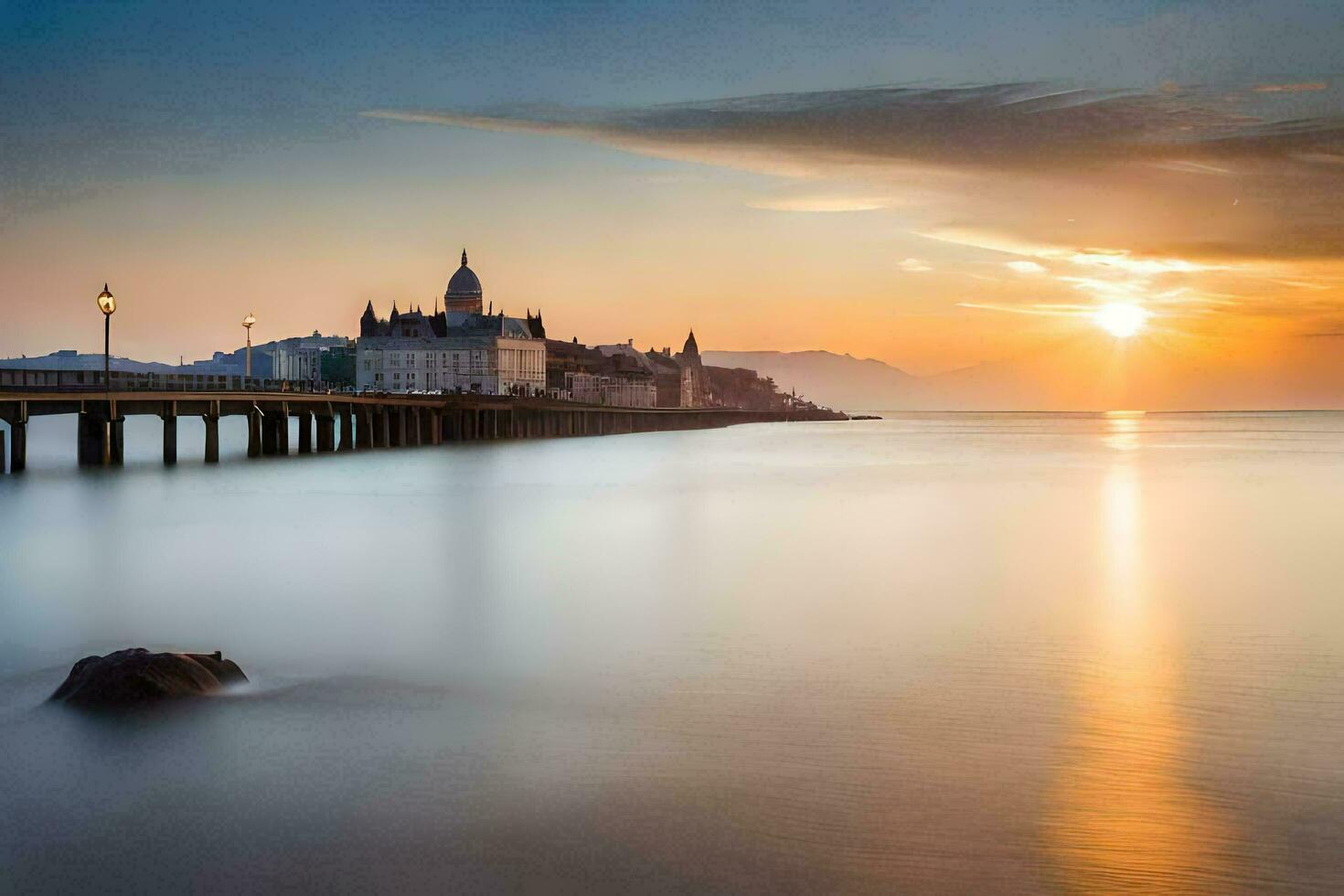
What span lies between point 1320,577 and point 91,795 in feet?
64.4

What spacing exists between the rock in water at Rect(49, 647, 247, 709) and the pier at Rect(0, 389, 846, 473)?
3910cm

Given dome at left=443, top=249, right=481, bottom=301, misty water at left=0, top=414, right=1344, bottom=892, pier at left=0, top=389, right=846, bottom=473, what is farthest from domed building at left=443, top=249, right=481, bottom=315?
misty water at left=0, top=414, right=1344, bottom=892

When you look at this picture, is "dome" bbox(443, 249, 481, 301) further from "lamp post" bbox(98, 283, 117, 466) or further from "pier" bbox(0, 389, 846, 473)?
"lamp post" bbox(98, 283, 117, 466)

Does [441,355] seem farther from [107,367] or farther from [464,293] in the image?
[107,367]

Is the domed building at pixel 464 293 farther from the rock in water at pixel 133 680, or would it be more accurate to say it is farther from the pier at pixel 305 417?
the rock in water at pixel 133 680

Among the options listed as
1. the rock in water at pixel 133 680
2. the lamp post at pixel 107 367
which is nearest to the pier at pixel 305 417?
the lamp post at pixel 107 367

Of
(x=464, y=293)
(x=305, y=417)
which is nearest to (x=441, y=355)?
(x=464, y=293)

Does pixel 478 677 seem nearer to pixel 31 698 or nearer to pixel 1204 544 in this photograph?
pixel 31 698

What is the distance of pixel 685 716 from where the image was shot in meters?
11.8

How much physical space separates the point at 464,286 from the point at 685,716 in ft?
597

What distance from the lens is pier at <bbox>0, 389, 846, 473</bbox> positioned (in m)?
53.1

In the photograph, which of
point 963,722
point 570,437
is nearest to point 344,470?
point 963,722

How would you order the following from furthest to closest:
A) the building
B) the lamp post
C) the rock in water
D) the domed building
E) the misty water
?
the domed building
the building
the lamp post
the rock in water
the misty water

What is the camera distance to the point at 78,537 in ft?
95.2
